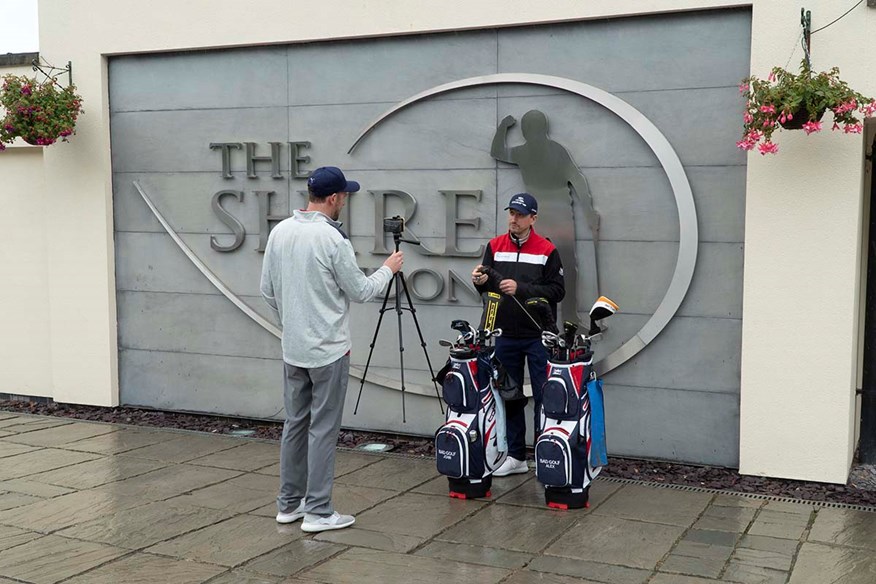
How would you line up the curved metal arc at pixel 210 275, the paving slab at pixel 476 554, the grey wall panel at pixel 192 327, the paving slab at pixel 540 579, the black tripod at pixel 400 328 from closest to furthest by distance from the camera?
the paving slab at pixel 540 579 → the paving slab at pixel 476 554 → the black tripod at pixel 400 328 → the curved metal arc at pixel 210 275 → the grey wall panel at pixel 192 327

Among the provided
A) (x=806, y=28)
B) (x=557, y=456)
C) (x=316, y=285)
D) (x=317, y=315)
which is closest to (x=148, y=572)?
(x=317, y=315)

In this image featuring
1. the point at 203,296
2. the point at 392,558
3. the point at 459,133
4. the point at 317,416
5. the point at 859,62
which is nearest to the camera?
the point at 392,558

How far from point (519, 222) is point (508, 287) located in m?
0.43

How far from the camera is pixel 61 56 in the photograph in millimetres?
8555

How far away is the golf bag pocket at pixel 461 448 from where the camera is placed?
586 cm

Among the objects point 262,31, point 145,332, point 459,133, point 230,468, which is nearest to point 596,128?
point 459,133

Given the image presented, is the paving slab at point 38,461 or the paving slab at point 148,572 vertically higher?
the paving slab at point 38,461

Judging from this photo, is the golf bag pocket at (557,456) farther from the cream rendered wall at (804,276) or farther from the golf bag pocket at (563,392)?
the cream rendered wall at (804,276)

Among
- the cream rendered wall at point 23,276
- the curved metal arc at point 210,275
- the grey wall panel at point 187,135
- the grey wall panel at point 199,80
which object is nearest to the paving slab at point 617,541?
the curved metal arc at point 210,275

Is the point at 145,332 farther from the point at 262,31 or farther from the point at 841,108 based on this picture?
the point at 841,108

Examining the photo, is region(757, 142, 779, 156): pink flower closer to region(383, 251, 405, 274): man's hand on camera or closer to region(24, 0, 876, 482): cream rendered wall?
region(24, 0, 876, 482): cream rendered wall

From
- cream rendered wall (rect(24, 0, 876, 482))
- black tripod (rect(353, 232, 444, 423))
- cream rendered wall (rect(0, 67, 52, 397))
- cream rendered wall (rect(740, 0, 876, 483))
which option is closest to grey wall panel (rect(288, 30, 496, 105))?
cream rendered wall (rect(24, 0, 876, 482))

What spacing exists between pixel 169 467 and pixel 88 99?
351 cm

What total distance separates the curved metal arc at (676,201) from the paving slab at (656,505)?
960 mm
